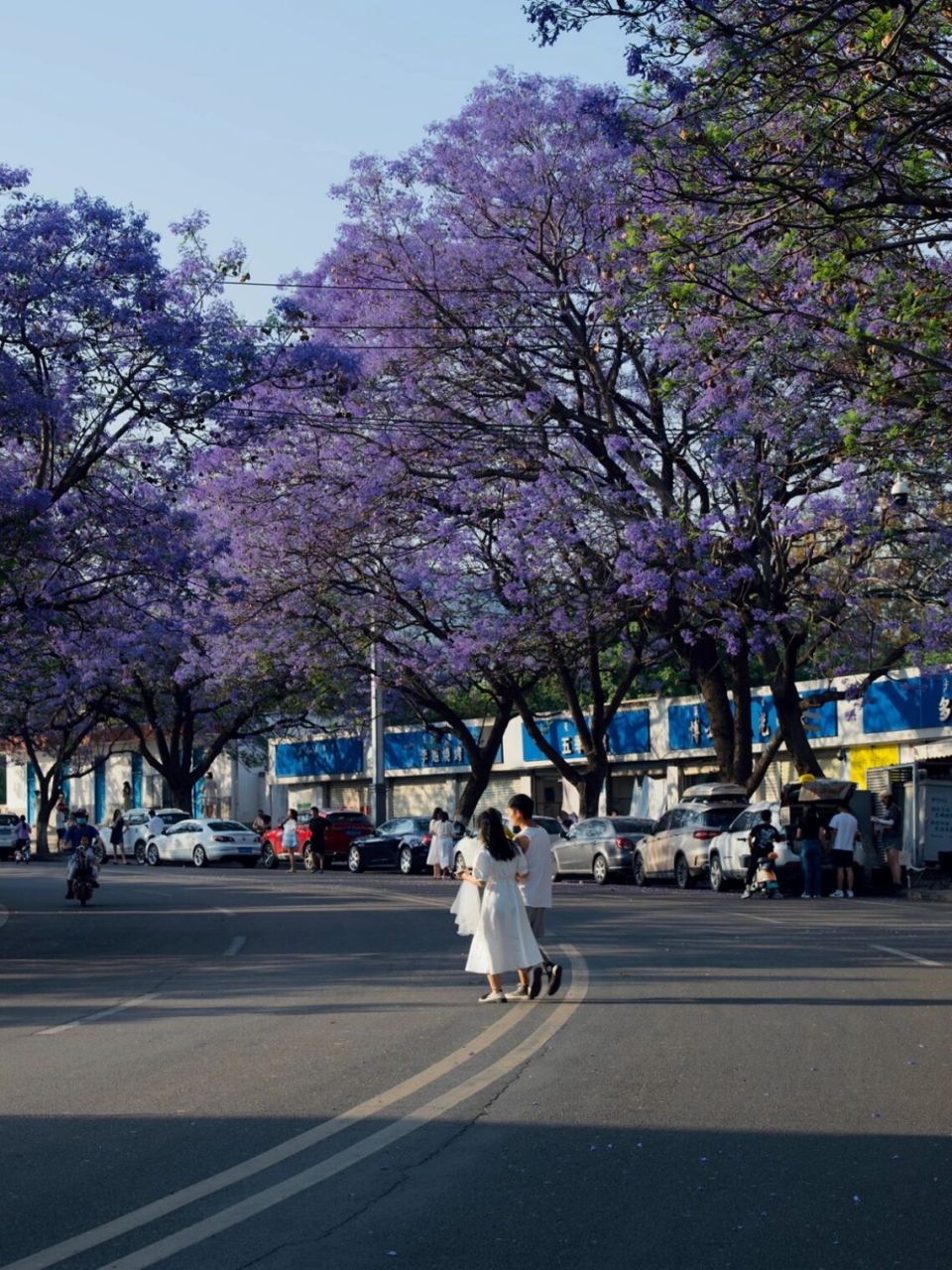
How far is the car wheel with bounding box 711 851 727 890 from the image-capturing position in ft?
107

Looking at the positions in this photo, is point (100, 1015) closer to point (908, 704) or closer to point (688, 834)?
point (688, 834)

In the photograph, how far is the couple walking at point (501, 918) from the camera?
1365 cm

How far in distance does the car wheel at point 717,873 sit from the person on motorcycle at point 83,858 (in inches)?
464

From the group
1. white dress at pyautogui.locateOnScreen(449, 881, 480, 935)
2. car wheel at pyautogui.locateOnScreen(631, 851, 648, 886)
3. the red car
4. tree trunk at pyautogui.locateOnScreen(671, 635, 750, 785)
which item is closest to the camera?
white dress at pyautogui.locateOnScreen(449, 881, 480, 935)

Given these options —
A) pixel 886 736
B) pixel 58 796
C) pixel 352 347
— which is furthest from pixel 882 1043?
pixel 58 796

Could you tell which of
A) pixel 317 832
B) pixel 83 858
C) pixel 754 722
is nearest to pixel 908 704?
pixel 754 722

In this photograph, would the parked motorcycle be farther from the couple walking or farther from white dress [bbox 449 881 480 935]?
white dress [bbox 449 881 480 935]

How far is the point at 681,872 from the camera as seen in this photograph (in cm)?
3422

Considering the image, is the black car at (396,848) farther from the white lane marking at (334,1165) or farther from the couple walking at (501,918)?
the white lane marking at (334,1165)

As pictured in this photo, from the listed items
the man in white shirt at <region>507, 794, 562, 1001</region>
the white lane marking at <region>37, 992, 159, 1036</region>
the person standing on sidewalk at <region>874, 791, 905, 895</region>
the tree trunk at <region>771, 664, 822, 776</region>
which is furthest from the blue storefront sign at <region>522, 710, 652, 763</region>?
the white lane marking at <region>37, 992, 159, 1036</region>

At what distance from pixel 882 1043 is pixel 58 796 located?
61309mm

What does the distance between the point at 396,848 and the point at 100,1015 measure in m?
30.8

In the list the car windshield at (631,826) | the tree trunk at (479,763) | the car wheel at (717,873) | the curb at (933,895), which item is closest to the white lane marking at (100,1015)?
the curb at (933,895)

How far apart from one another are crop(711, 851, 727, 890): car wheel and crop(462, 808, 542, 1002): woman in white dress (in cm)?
1906
